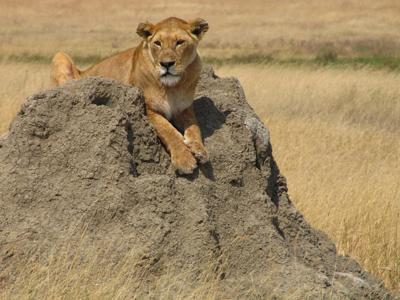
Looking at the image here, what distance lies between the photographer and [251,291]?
6297mm

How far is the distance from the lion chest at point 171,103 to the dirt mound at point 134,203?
155mm

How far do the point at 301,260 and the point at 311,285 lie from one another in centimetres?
67

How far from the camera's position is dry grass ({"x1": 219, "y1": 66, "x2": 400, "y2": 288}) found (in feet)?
30.0

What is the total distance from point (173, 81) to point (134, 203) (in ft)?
3.10

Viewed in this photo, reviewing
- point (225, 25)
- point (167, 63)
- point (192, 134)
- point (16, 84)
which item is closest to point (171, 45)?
point (167, 63)

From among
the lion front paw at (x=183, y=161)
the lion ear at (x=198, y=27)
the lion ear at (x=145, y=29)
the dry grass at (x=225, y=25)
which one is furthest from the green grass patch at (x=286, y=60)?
the lion front paw at (x=183, y=161)

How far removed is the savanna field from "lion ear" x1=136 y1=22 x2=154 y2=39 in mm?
1930

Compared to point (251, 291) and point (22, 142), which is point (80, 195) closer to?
point (22, 142)

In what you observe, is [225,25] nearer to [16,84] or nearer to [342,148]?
[16,84]

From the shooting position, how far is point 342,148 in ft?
50.1

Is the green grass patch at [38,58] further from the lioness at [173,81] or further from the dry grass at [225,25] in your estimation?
the lioness at [173,81]

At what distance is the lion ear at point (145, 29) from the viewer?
22.9 ft

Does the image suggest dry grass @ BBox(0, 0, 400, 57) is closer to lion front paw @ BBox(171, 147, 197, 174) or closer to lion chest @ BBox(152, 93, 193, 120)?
lion chest @ BBox(152, 93, 193, 120)

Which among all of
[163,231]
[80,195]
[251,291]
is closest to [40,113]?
[80,195]
